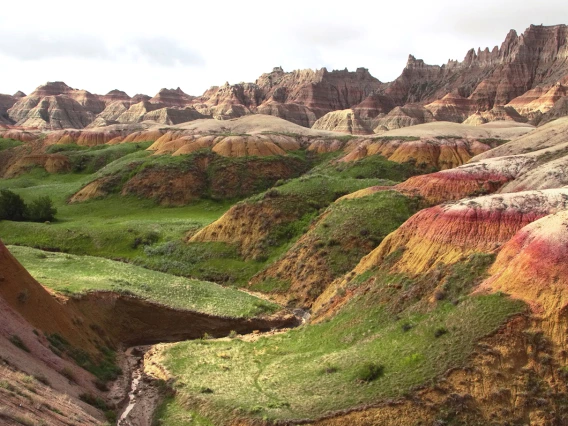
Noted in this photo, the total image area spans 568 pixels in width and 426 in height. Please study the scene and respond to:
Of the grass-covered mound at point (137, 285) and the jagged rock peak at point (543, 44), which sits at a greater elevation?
the jagged rock peak at point (543, 44)

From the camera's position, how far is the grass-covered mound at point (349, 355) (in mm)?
22172

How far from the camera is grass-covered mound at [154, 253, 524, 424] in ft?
72.7

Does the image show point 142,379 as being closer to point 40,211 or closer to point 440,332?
point 440,332

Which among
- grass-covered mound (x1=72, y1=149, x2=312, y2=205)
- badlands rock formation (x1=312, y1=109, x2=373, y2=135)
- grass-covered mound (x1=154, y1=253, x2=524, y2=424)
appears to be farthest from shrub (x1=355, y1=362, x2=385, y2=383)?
Answer: badlands rock formation (x1=312, y1=109, x2=373, y2=135)

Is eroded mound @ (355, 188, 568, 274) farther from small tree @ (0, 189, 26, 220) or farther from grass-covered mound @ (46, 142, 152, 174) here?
grass-covered mound @ (46, 142, 152, 174)

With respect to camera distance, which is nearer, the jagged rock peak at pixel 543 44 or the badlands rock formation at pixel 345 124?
the badlands rock formation at pixel 345 124

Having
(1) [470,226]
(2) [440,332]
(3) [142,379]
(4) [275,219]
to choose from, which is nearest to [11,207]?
(4) [275,219]

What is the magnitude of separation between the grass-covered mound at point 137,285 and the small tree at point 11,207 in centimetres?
2099

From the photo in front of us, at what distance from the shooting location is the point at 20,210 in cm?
6378

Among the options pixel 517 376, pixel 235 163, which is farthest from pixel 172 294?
pixel 235 163

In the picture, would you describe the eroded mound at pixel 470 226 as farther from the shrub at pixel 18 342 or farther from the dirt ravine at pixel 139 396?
the shrub at pixel 18 342

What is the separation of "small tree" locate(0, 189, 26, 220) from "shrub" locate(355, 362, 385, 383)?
51707 millimetres

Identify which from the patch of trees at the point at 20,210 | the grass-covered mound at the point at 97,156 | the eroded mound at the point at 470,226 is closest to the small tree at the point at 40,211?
the patch of trees at the point at 20,210

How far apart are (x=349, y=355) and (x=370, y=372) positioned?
2.99 m
